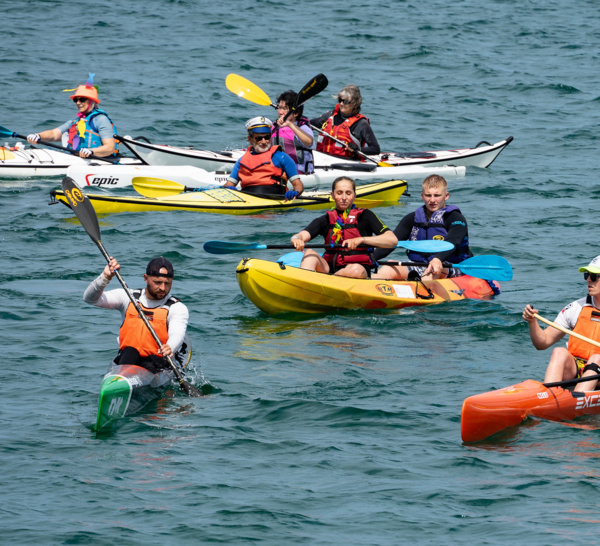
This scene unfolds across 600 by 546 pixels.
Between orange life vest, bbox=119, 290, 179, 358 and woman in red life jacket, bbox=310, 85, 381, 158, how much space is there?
24.7 feet

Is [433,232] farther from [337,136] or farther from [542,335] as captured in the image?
[337,136]

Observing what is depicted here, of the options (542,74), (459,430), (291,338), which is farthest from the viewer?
(542,74)

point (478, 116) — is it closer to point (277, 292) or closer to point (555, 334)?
point (277, 292)

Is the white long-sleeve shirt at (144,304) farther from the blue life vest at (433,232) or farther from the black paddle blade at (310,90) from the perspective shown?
the black paddle blade at (310,90)

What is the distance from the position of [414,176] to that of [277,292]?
21.0 feet

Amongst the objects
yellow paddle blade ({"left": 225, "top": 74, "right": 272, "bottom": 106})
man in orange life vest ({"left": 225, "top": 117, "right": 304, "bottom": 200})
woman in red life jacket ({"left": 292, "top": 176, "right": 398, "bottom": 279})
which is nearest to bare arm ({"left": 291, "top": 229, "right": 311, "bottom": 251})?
woman in red life jacket ({"left": 292, "top": 176, "right": 398, "bottom": 279})

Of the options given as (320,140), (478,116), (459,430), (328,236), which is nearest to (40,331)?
(328,236)

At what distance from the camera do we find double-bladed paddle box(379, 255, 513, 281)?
8.44 metres

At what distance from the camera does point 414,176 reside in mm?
14211

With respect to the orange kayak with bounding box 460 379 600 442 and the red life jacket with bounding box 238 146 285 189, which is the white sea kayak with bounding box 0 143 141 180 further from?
the orange kayak with bounding box 460 379 600 442

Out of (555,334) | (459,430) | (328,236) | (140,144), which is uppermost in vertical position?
(140,144)

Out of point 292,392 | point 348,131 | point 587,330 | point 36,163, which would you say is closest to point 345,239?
point 292,392

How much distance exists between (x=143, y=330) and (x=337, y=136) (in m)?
7.93

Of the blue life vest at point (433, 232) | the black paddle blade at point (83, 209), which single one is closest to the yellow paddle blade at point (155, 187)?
the blue life vest at point (433, 232)
